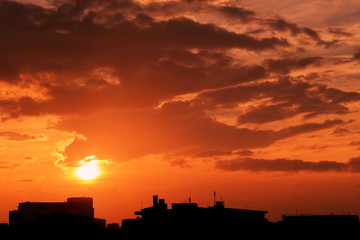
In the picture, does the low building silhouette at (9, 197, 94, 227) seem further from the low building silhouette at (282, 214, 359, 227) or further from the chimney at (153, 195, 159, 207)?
the low building silhouette at (282, 214, 359, 227)

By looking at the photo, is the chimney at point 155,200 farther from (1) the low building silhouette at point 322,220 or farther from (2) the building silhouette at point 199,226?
(1) the low building silhouette at point 322,220

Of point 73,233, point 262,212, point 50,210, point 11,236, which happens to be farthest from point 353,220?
point 50,210

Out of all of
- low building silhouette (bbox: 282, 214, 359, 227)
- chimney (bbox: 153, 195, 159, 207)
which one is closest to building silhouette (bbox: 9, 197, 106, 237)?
chimney (bbox: 153, 195, 159, 207)

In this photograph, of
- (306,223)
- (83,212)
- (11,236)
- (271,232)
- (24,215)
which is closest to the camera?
(271,232)

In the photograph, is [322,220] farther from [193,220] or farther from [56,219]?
[56,219]

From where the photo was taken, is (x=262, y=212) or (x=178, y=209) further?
(x=262, y=212)

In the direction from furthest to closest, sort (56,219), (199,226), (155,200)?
(56,219) < (155,200) < (199,226)

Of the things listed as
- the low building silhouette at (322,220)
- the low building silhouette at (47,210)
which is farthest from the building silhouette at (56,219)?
the low building silhouette at (322,220)

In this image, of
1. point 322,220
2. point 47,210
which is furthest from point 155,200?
point 47,210

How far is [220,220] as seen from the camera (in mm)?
84625

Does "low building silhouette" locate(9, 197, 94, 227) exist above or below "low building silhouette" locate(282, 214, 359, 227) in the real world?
above

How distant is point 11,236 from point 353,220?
60.1 metres

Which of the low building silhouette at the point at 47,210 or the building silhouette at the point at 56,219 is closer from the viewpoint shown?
the building silhouette at the point at 56,219

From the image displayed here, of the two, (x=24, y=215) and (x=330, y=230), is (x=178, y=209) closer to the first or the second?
(x=330, y=230)
